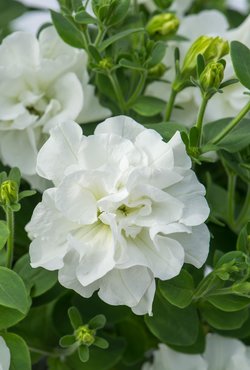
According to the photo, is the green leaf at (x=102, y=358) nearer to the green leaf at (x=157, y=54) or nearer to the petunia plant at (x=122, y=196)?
the petunia plant at (x=122, y=196)

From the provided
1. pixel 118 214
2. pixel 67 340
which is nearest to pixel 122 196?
pixel 118 214

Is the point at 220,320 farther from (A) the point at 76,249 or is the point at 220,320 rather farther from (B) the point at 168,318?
(A) the point at 76,249

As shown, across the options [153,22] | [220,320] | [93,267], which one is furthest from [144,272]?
[153,22]

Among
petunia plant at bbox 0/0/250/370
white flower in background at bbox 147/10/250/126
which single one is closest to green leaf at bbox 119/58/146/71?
petunia plant at bbox 0/0/250/370

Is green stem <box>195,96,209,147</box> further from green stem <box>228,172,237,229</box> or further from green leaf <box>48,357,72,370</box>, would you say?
green leaf <box>48,357,72,370</box>

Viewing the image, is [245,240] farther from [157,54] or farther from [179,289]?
[157,54]

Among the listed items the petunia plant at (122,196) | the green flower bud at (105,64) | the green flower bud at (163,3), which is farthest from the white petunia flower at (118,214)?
the green flower bud at (163,3)

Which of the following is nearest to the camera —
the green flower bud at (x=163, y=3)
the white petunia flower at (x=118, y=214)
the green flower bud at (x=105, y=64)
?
the white petunia flower at (x=118, y=214)

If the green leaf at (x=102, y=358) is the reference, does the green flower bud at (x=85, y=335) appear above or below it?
above
